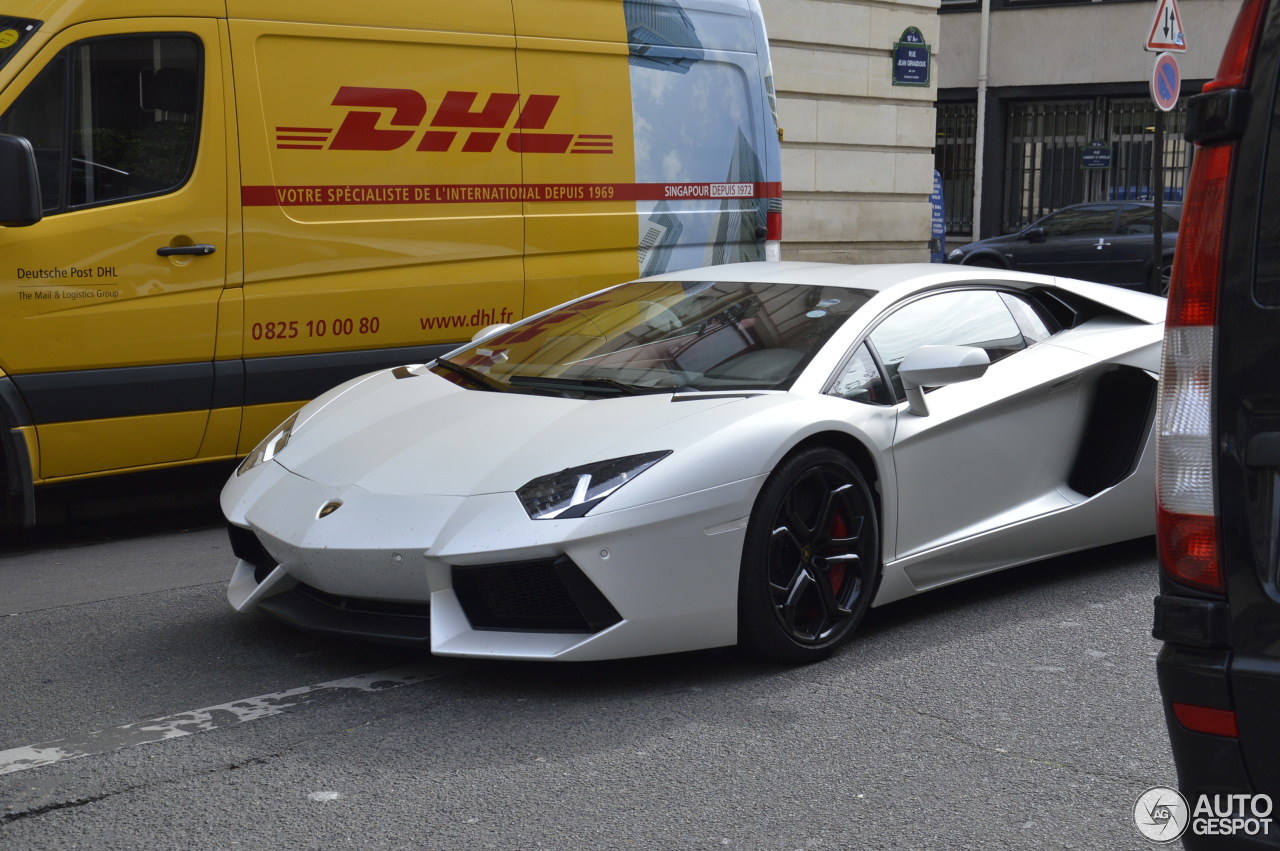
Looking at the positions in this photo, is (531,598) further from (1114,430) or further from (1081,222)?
(1081,222)

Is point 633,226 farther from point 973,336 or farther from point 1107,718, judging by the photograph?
point 1107,718

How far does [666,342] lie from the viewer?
4582mm

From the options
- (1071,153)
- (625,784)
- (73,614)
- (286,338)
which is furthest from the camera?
(1071,153)

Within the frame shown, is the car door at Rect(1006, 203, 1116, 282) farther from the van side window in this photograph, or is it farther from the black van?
the black van

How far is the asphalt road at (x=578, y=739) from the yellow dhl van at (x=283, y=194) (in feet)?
4.29

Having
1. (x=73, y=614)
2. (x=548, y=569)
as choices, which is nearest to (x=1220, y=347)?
(x=548, y=569)

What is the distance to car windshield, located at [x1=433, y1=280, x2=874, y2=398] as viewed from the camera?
14.1ft

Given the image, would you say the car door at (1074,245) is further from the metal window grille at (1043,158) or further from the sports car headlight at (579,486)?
the sports car headlight at (579,486)

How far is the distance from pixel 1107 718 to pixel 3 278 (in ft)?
13.5

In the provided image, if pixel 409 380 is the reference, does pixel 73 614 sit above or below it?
below

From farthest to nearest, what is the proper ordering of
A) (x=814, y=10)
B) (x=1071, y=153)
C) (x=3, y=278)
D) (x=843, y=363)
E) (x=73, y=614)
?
(x=1071, y=153), (x=814, y=10), (x=3, y=278), (x=73, y=614), (x=843, y=363)

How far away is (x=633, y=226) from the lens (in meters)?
7.21

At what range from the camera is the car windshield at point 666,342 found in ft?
14.1

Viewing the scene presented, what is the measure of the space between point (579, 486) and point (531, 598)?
311 mm
